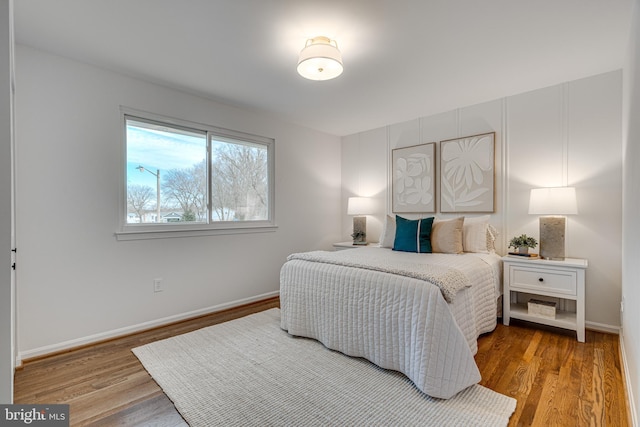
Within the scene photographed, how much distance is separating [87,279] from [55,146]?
109 cm

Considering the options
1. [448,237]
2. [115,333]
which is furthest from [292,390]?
[448,237]

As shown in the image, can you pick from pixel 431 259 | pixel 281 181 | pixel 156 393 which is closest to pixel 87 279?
pixel 156 393

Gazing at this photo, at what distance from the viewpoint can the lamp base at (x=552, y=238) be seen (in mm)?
2725

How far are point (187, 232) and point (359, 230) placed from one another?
2334 millimetres

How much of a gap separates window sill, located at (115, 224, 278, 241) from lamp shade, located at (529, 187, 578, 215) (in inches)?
111

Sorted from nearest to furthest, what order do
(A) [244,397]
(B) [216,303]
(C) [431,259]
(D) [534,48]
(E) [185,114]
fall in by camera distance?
(A) [244,397]
(D) [534,48]
(C) [431,259]
(E) [185,114]
(B) [216,303]

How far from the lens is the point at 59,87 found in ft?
7.73

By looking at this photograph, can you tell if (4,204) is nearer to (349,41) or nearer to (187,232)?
(349,41)

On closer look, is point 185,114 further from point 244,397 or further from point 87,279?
point 244,397

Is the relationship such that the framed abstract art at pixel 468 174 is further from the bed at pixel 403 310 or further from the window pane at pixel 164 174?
the window pane at pixel 164 174

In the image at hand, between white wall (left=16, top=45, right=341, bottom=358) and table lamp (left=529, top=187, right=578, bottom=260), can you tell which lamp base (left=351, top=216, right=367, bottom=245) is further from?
table lamp (left=529, top=187, right=578, bottom=260)

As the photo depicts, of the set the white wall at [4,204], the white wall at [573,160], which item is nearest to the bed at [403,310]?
the white wall at [573,160]

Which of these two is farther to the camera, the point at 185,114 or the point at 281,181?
the point at 281,181

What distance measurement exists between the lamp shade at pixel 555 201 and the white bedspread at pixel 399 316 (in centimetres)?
62
